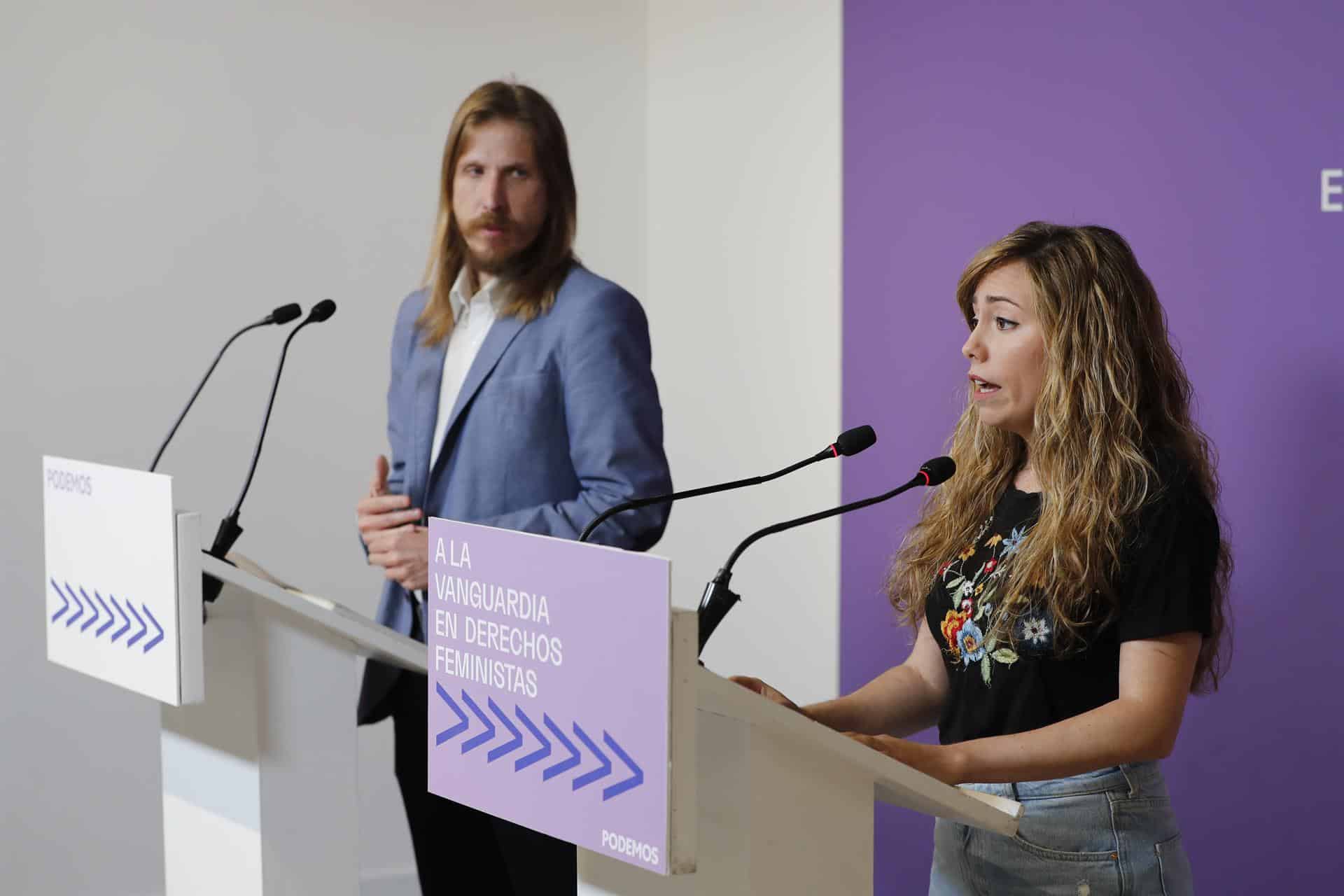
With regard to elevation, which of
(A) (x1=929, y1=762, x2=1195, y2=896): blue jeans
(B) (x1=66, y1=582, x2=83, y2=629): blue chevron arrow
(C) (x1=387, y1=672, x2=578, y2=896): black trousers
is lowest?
(C) (x1=387, y1=672, x2=578, y2=896): black trousers

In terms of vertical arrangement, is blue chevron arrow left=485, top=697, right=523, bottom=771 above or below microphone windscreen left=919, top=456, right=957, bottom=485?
below

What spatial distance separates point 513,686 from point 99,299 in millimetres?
2653

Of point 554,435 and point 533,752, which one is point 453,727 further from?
point 554,435

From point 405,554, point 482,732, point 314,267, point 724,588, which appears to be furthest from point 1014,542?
point 314,267

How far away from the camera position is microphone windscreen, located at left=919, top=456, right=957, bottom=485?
1.54 meters

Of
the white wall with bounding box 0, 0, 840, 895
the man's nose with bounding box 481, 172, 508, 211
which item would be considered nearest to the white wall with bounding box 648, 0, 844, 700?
the white wall with bounding box 0, 0, 840, 895

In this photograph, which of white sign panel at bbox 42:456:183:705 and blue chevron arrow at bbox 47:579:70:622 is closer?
white sign panel at bbox 42:456:183:705

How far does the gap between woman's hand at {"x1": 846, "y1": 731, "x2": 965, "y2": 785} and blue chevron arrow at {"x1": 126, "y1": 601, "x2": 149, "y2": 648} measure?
33.6 inches

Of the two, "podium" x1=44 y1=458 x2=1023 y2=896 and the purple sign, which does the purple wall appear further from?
the purple sign

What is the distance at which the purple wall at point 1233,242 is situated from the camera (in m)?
2.24

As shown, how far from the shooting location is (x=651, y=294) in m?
3.99

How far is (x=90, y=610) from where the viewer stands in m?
1.84

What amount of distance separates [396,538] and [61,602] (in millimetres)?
594

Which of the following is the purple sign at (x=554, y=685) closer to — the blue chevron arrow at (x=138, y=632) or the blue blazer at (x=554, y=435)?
the blue chevron arrow at (x=138, y=632)
